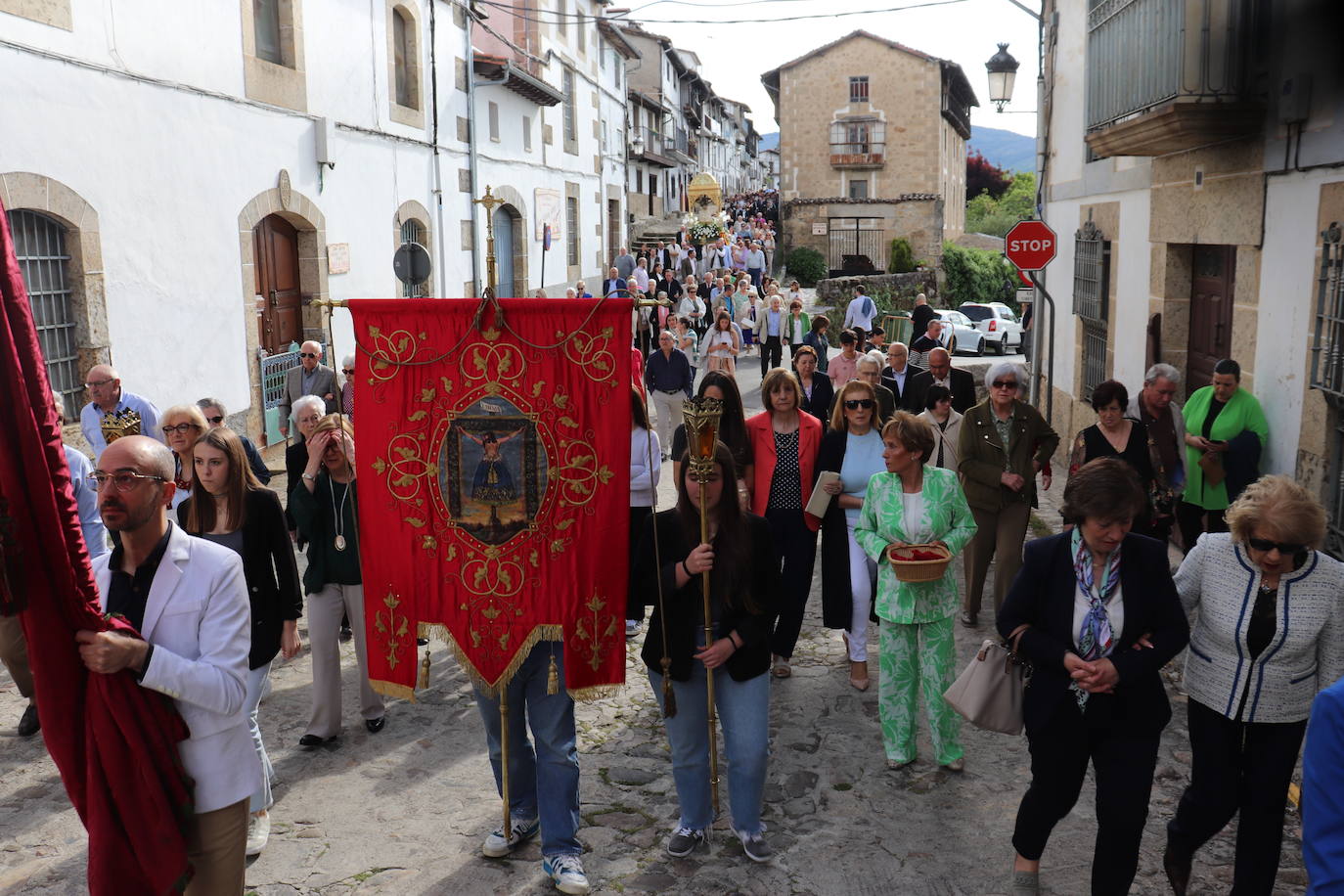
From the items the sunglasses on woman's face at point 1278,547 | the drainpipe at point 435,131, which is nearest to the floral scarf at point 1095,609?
the sunglasses on woman's face at point 1278,547

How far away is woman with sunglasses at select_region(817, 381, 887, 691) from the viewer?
21.3ft

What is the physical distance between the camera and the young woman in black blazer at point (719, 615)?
4398mm

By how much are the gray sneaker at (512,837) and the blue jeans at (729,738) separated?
0.63 m

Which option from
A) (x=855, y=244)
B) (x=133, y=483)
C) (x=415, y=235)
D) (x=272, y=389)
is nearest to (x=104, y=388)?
(x=133, y=483)

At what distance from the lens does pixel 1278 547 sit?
379cm

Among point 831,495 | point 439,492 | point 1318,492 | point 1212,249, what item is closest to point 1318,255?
point 1318,492

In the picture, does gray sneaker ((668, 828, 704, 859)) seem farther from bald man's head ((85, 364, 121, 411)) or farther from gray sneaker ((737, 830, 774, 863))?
bald man's head ((85, 364, 121, 411))

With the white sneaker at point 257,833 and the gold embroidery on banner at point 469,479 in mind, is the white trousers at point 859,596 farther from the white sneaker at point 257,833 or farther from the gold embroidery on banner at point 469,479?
the white sneaker at point 257,833

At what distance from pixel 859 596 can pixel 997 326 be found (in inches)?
960

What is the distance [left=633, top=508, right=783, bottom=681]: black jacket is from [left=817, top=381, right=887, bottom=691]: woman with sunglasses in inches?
81.3

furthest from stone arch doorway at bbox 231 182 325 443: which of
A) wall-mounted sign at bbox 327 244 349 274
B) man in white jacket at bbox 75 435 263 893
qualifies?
man in white jacket at bbox 75 435 263 893

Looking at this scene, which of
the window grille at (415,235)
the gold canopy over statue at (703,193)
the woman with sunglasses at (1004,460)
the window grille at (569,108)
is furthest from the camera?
the gold canopy over statue at (703,193)

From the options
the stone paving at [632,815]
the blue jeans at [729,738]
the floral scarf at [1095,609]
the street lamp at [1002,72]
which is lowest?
Result: the stone paving at [632,815]

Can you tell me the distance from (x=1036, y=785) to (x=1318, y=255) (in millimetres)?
4617
